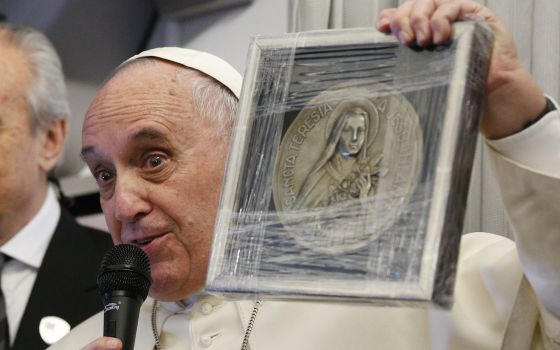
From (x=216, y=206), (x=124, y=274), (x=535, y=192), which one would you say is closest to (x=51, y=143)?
(x=216, y=206)

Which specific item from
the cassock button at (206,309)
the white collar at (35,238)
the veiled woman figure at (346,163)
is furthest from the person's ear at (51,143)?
the veiled woman figure at (346,163)

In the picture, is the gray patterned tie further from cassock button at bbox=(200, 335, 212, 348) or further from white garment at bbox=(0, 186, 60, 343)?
cassock button at bbox=(200, 335, 212, 348)

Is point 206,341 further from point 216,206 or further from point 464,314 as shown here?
point 464,314

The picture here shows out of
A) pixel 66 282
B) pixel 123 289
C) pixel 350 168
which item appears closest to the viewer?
pixel 350 168

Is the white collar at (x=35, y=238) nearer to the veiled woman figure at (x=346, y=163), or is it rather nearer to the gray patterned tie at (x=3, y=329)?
the gray patterned tie at (x=3, y=329)

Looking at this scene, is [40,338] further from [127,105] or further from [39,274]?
[127,105]

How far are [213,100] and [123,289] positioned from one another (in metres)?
A: 0.68

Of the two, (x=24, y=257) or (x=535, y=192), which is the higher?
(x=535, y=192)

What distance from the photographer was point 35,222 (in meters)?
3.33

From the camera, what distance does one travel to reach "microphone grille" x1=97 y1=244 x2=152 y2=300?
1.71m

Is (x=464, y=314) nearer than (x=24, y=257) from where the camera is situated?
Yes

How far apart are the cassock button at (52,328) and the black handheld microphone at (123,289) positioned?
1286 millimetres

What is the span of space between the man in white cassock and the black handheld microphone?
0.04 meters

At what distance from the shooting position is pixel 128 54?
4.31 meters
